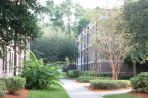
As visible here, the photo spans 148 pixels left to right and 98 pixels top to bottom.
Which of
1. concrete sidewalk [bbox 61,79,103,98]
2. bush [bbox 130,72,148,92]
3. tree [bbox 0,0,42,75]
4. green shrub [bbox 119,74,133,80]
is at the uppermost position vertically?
tree [bbox 0,0,42,75]

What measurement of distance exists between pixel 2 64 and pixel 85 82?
596 inches

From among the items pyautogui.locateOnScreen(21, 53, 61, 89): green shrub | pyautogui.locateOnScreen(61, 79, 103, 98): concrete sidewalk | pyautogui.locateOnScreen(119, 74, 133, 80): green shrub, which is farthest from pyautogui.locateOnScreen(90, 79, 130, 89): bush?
pyautogui.locateOnScreen(119, 74, 133, 80): green shrub

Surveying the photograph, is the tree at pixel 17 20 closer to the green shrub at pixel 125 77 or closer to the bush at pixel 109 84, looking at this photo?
the bush at pixel 109 84

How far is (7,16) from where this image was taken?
1200cm

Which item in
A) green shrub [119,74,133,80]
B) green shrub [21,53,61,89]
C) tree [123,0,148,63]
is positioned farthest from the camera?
green shrub [119,74,133,80]

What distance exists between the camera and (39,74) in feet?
87.7

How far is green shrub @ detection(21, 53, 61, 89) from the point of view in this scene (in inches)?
1036

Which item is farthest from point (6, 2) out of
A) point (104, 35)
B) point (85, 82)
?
point (85, 82)

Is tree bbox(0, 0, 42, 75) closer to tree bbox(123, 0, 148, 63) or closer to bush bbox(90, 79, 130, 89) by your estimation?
tree bbox(123, 0, 148, 63)

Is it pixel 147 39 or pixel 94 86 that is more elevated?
pixel 147 39

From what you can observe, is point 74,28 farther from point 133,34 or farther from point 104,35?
point 133,34

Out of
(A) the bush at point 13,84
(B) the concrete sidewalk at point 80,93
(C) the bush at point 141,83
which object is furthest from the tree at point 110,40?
(A) the bush at point 13,84

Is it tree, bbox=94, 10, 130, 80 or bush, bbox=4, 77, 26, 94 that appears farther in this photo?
tree, bbox=94, 10, 130, 80

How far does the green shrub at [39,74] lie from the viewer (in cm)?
2631
